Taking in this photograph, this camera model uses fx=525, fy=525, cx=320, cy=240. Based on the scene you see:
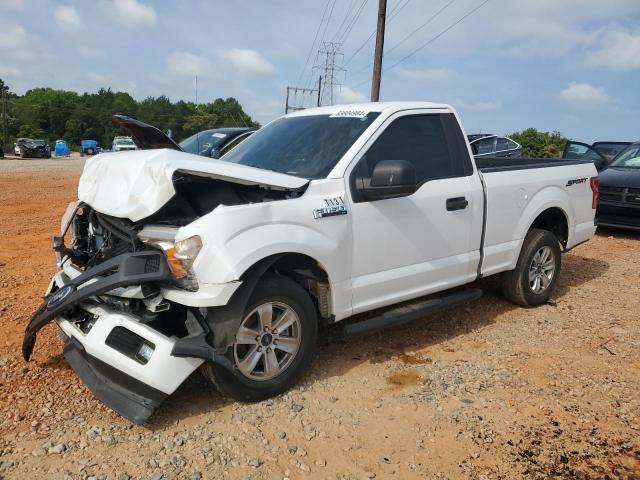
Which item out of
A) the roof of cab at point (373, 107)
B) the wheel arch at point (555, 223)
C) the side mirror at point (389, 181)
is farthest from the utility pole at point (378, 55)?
the side mirror at point (389, 181)

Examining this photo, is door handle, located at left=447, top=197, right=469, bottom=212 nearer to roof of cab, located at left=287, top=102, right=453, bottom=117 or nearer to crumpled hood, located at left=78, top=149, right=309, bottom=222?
roof of cab, located at left=287, top=102, right=453, bottom=117

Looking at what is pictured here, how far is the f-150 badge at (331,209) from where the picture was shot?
3449mm

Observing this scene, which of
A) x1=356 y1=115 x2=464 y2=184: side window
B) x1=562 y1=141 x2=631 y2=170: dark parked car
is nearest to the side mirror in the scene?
x1=356 y1=115 x2=464 y2=184: side window

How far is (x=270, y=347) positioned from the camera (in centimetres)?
336

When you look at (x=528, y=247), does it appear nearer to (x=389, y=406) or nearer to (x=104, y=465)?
(x=389, y=406)

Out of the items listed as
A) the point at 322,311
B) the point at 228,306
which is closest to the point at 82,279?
the point at 228,306

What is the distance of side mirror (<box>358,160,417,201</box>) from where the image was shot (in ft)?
11.5

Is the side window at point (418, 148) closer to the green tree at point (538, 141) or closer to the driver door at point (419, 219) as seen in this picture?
the driver door at point (419, 219)

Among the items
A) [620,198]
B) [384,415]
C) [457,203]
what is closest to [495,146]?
[620,198]

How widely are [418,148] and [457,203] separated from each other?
552mm

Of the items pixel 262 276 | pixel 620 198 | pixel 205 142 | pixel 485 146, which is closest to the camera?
pixel 262 276

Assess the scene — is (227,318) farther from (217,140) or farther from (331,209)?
(217,140)

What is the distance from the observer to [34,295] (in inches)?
200

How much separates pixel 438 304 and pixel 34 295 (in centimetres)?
381
